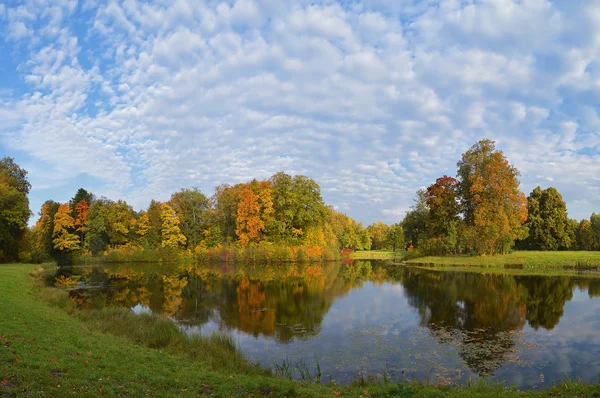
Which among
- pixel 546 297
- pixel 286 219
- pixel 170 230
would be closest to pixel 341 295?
pixel 546 297

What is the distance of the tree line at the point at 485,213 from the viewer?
46.1 meters

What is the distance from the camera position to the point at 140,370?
8984mm

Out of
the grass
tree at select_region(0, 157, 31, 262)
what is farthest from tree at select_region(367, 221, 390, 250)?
the grass

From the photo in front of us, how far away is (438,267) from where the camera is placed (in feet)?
149

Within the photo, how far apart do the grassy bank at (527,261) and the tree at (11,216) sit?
4731 cm

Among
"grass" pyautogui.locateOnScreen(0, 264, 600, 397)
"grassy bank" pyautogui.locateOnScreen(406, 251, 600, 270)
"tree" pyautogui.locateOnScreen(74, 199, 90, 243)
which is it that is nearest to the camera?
"grass" pyautogui.locateOnScreen(0, 264, 600, 397)

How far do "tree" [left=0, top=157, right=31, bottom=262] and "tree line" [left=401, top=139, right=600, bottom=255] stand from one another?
4874cm

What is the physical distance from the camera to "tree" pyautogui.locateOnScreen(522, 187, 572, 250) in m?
60.1

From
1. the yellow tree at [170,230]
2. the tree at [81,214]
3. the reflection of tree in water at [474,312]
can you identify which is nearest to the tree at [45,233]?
the tree at [81,214]

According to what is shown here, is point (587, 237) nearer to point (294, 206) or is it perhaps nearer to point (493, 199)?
point (493, 199)

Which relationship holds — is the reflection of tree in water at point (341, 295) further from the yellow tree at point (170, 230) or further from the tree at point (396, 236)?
the tree at point (396, 236)

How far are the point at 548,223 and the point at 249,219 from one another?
4778cm

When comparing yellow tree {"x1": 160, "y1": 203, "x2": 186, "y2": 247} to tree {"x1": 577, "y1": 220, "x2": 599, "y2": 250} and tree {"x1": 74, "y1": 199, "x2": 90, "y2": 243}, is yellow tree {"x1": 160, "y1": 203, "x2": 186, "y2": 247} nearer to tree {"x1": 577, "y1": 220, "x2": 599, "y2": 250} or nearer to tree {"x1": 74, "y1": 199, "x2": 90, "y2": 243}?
tree {"x1": 74, "y1": 199, "x2": 90, "y2": 243}

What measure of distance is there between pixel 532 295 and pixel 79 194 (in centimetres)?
6894
